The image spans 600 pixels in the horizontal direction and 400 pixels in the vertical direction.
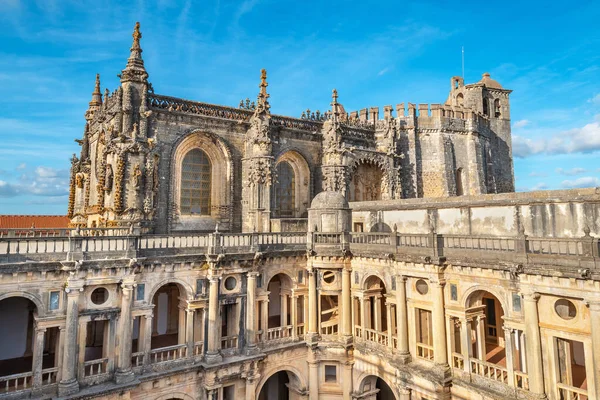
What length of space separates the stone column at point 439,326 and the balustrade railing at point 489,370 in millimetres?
1310

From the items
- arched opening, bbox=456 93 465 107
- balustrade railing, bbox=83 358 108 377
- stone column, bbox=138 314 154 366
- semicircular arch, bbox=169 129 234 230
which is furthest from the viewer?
arched opening, bbox=456 93 465 107

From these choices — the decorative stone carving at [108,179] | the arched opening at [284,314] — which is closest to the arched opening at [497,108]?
the arched opening at [284,314]

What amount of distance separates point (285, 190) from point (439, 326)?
15.1 m

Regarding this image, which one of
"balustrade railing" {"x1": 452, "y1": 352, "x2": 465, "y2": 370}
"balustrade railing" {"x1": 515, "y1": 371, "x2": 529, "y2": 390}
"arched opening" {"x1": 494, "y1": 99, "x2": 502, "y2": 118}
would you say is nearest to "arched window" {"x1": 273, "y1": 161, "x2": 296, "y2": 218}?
"balustrade railing" {"x1": 452, "y1": 352, "x2": 465, "y2": 370}

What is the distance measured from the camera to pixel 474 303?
1850 centimetres

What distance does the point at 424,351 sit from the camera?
20547mm

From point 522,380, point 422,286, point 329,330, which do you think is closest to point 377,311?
point 329,330

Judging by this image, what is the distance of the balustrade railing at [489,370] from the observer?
55.0 ft

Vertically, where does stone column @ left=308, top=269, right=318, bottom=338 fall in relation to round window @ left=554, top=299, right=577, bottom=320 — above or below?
below

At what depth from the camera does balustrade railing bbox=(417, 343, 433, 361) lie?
1958 centimetres

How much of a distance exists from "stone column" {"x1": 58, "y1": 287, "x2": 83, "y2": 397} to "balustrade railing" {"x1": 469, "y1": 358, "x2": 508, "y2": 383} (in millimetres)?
17483

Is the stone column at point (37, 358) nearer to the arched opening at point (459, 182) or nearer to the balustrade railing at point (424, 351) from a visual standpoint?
the balustrade railing at point (424, 351)

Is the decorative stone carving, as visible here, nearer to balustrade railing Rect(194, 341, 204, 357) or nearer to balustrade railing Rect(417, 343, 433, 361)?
balustrade railing Rect(194, 341, 204, 357)

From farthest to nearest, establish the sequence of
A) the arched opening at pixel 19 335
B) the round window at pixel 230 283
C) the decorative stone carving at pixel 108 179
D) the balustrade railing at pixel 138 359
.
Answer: the decorative stone carving at pixel 108 179 → the round window at pixel 230 283 → the arched opening at pixel 19 335 → the balustrade railing at pixel 138 359
